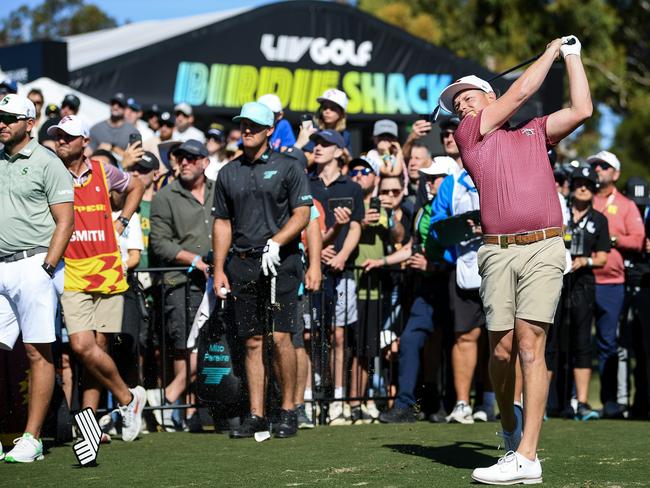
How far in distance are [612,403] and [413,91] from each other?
11.5 metres

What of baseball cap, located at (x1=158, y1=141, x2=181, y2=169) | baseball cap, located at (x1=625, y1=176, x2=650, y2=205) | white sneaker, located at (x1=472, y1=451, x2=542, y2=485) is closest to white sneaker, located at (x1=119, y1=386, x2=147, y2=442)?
white sneaker, located at (x1=472, y1=451, x2=542, y2=485)

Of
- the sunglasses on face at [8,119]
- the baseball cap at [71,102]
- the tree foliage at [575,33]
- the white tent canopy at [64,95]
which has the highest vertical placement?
the tree foliage at [575,33]

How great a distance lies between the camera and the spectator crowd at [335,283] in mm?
8844

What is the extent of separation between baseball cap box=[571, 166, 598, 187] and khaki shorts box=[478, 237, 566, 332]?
158 inches

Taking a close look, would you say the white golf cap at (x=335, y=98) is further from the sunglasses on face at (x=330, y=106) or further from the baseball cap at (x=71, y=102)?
the baseball cap at (x=71, y=102)

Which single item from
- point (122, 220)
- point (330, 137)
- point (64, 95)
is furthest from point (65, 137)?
point (64, 95)

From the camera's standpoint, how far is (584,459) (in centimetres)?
746

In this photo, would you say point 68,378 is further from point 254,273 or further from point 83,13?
point 83,13

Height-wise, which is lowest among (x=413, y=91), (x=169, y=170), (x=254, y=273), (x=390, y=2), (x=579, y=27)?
(x=254, y=273)

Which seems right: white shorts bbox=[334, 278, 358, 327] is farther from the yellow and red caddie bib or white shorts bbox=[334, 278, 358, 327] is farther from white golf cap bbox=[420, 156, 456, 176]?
the yellow and red caddie bib

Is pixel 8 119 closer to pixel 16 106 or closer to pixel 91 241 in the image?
pixel 16 106

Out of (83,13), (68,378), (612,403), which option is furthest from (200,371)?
(83,13)

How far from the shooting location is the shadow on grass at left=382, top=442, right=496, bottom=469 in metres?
7.42

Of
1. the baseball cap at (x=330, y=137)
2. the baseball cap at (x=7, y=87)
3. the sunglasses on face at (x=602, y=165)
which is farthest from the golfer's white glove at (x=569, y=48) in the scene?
the baseball cap at (x=7, y=87)
